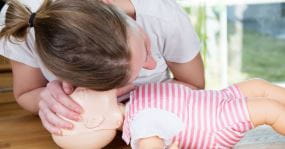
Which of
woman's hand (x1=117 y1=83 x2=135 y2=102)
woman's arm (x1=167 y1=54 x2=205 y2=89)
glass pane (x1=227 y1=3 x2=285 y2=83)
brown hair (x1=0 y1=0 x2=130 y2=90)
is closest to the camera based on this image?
brown hair (x1=0 y1=0 x2=130 y2=90)

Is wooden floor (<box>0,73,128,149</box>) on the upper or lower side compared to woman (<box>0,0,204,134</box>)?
lower

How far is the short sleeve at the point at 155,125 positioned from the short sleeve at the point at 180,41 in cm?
26

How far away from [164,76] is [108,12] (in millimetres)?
352

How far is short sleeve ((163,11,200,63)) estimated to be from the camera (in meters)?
0.86

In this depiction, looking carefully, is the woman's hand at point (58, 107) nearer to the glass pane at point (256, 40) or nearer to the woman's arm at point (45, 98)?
the woman's arm at point (45, 98)

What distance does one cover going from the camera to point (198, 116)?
66cm

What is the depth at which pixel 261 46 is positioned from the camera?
3.15 metres

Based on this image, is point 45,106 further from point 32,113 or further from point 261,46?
point 261,46

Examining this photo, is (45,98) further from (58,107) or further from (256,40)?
(256,40)

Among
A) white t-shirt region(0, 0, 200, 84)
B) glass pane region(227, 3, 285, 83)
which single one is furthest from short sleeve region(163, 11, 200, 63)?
glass pane region(227, 3, 285, 83)

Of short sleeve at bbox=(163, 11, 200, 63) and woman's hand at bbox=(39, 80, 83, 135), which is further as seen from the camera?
short sleeve at bbox=(163, 11, 200, 63)

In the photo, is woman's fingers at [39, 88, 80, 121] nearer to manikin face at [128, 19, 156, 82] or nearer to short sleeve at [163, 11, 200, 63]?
manikin face at [128, 19, 156, 82]

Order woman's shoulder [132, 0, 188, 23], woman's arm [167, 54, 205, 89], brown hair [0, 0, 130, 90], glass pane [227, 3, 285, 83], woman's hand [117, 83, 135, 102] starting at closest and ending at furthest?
brown hair [0, 0, 130, 90] < woman's hand [117, 83, 135, 102] < woman's shoulder [132, 0, 188, 23] < woman's arm [167, 54, 205, 89] < glass pane [227, 3, 285, 83]

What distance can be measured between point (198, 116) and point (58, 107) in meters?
0.23
